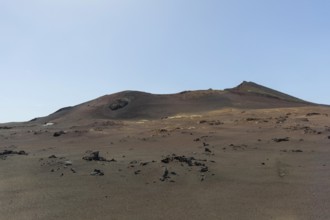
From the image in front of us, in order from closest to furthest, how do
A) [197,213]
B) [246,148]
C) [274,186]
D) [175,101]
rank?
[197,213]
[274,186]
[246,148]
[175,101]

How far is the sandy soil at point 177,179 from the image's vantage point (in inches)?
244

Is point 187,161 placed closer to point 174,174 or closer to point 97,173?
point 174,174

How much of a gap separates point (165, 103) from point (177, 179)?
17.9 m

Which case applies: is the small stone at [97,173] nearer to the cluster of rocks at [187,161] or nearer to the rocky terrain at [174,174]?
the rocky terrain at [174,174]

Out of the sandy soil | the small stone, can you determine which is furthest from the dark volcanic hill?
the small stone

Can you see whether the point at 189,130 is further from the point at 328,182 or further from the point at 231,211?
the point at 231,211

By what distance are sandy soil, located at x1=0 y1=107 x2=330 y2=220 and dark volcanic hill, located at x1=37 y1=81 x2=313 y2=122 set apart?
11.0 metres

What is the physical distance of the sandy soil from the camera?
20.4 ft

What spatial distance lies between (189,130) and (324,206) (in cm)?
829

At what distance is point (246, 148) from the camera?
10820 millimetres

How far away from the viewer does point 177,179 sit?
7652mm

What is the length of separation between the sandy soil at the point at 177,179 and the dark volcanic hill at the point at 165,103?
11021 mm

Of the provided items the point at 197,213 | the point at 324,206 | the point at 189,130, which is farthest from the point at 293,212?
the point at 189,130

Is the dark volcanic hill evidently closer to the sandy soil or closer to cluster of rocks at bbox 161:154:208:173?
the sandy soil
